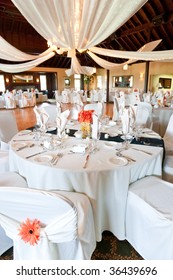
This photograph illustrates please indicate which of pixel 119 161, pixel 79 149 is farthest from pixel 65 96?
pixel 119 161

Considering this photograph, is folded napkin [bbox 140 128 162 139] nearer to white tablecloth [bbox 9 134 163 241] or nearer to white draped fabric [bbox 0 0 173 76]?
white tablecloth [bbox 9 134 163 241]

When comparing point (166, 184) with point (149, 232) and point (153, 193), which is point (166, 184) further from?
point (149, 232)

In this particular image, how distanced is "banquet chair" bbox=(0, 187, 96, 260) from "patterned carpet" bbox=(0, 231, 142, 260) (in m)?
0.42

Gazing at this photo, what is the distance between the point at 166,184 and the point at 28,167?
4.34 ft

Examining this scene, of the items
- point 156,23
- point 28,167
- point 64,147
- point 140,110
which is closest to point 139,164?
point 64,147

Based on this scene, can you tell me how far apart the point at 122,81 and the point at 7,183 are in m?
14.3

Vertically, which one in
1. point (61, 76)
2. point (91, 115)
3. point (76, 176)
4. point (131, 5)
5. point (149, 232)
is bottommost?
point (149, 232)

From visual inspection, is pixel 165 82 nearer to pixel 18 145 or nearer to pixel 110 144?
pixel 110 144

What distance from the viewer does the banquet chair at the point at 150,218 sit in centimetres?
144

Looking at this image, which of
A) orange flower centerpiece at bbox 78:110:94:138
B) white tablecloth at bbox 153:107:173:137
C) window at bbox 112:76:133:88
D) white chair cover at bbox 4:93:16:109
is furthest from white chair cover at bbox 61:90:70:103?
orange flower centerpiece at bbox 78:110:94:138

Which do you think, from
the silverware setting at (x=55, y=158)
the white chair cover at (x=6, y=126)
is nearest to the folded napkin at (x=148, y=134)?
the silverware setting at (x=55, y=158)

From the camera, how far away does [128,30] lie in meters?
8.65

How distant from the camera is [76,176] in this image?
5.29 feet

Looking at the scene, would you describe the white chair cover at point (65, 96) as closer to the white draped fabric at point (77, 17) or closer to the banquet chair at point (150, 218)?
the white draped fabric at point (77, 17)
